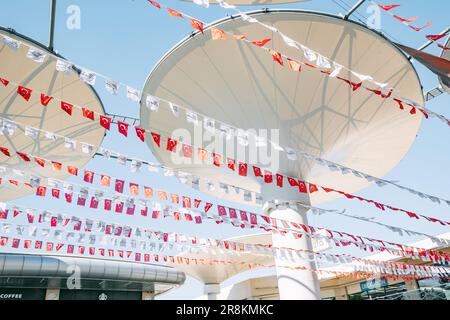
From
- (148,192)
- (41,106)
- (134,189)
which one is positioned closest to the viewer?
(134,189)

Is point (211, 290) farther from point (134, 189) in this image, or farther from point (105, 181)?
point (105, 181)

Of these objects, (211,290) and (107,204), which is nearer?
(107,204)

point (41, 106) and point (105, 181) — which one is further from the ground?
point (41, 106)

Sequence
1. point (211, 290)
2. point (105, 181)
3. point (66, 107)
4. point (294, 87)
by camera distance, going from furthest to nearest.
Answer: point (211, 290) < point (294, 87) < point (105, 181) < point (66, 107)

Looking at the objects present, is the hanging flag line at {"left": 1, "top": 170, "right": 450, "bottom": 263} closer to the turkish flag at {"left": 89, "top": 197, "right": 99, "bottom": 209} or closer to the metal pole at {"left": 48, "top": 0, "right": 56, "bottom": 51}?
the turkish flag at {"left": 89, "top": 197, "right": 99, "bottom": 209}

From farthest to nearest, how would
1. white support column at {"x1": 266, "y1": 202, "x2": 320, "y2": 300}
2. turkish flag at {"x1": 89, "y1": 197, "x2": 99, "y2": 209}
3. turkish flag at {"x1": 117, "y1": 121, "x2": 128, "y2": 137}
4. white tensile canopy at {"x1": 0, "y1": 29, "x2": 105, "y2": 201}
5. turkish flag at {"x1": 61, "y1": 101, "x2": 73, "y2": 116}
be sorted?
1. white tensile canopy at {"x1": 0, "y1": 29, "x2": 105, "y2": 201}
2. white support column at {"x1": 266, "y1": 202, "x2": 320, "y2": 300}
3. turkish flag at {"x1": 89, "y1": 197, "x2": 99, "y2": 209}
4. turkish flag at {"x1": 117, "y1": 121, "x2": 128, "y2": 137}
5. turkish flag at {"x1": 61, "y1": 101, "x2": 73, "y2": 116}

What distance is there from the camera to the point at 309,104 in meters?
11.5

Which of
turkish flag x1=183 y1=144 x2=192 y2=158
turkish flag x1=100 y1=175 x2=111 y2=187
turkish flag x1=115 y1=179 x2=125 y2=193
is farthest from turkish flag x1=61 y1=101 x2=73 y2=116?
turkish flag x1=183 y1=144 x2=192 y2=158

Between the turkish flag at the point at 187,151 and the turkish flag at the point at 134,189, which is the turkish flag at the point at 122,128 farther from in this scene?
the turkish flag at the point at 134,189

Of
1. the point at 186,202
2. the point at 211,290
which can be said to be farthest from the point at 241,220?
the point at 211,290

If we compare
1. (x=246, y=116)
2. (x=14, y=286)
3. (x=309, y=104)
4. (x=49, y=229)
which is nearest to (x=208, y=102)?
(x=246, y=116)

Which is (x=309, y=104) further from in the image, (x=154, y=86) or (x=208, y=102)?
(x=154, y=86)

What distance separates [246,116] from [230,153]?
160cm

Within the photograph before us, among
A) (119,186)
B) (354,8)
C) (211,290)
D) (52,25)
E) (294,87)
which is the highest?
(52,25)
